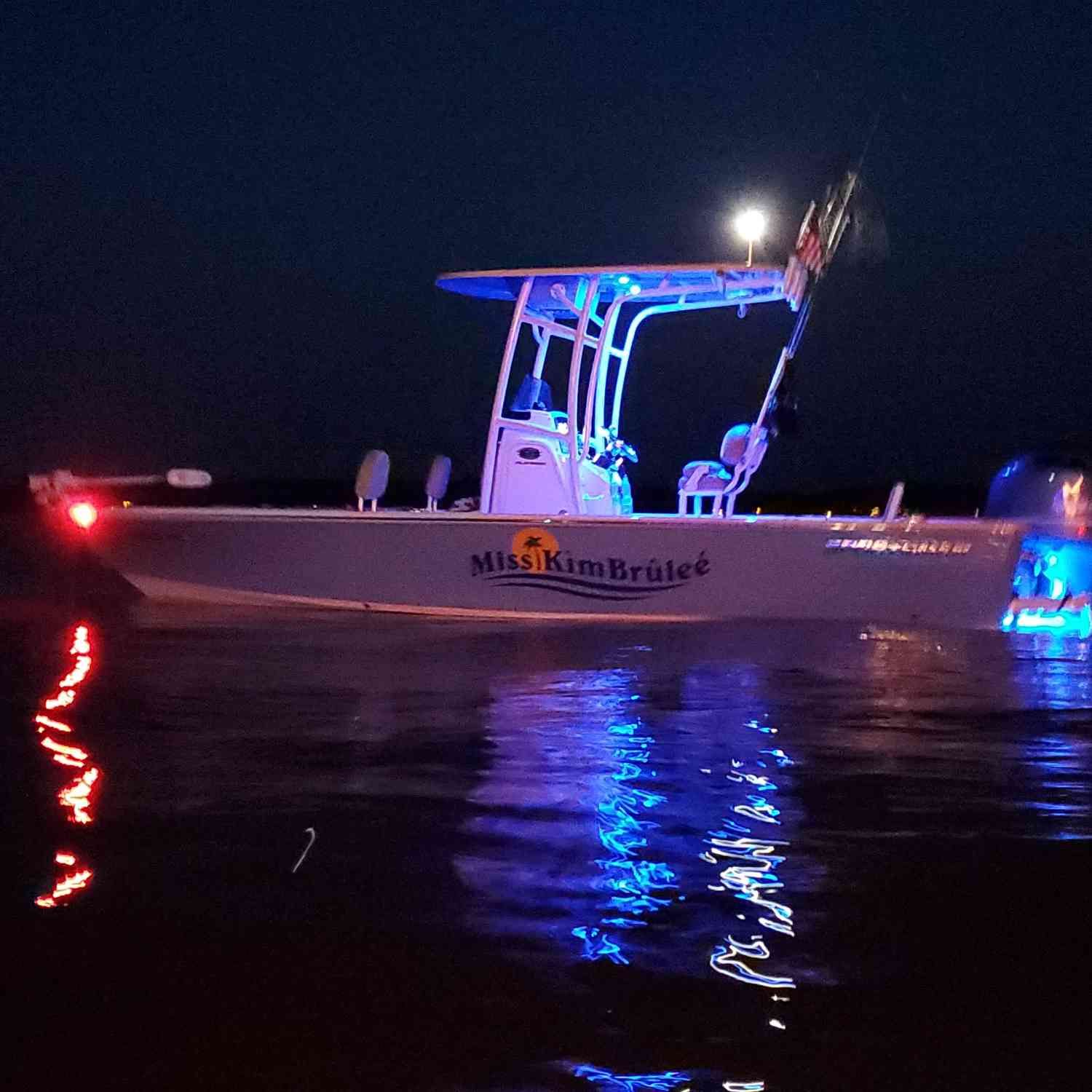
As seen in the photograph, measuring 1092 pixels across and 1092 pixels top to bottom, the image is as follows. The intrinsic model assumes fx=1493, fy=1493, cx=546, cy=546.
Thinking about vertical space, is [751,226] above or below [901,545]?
above

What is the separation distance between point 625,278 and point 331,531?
3.32 m

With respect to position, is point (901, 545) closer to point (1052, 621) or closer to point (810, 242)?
point (1052, 621)

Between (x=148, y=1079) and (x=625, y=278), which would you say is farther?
(x=625, y=278)

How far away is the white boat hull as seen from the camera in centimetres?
1205

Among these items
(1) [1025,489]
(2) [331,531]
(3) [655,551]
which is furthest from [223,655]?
(1) [1025,489]

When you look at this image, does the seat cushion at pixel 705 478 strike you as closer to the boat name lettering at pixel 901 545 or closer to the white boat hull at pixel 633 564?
the white boat hull at pixel 633 564

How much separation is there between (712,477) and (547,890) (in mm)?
8688

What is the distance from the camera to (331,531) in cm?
1290

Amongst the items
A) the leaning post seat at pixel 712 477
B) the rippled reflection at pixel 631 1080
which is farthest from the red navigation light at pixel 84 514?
the rippled reflection at pixel 631 1080

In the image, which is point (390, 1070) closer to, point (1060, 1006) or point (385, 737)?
point (1060, 1006)

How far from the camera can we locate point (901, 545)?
12.0 m

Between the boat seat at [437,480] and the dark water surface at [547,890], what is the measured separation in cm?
503

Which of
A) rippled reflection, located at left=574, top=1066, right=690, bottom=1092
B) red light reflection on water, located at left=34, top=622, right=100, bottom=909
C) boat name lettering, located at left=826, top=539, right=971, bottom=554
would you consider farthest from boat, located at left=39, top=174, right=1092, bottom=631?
rippled reflection, located at left=574, top=1066, right=690, bottom=1092

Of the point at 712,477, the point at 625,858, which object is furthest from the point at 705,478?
the point at 625,858
